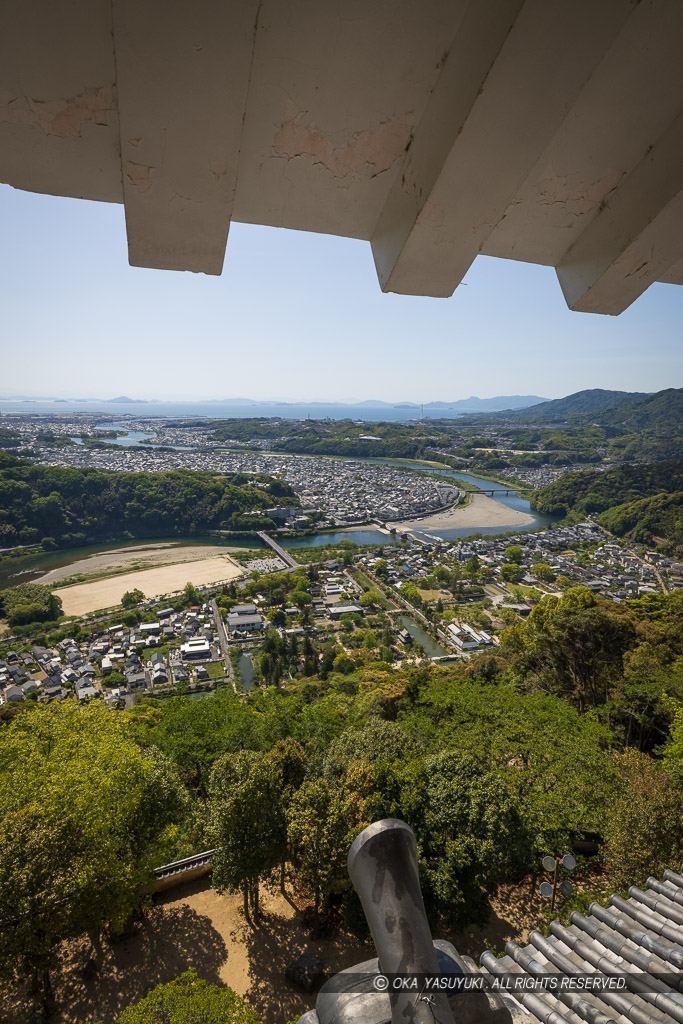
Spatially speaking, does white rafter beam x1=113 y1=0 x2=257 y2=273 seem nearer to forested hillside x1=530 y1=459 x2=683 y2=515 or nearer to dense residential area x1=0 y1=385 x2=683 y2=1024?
dense residential area x1=0 y1=385 x2=683 y2=1024

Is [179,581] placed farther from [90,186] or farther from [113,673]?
[90,186]

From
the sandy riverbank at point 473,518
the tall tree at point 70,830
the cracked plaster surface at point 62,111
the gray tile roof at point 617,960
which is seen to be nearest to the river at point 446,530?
the sandy riverbank at point 473,518

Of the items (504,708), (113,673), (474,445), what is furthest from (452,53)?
(474,445)

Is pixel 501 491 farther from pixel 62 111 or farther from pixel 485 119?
pixel 62 111

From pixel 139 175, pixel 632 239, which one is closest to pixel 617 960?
pixel 632 239

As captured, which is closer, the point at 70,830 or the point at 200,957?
the point at 70,830

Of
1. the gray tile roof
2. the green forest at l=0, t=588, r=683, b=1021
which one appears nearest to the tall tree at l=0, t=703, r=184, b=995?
the green forest at l=0, t=588, r=683, b=1021
